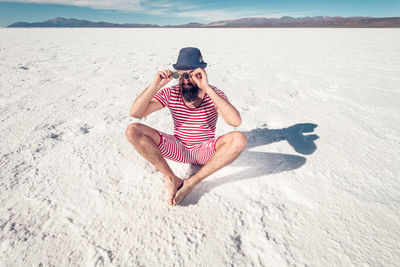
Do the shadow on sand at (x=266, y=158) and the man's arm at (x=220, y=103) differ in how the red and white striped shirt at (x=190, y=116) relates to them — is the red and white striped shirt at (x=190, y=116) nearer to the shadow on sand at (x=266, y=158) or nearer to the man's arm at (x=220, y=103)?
the man's arm at (x=220, y=103)

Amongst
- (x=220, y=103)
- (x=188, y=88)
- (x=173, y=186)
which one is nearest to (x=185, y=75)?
(x=188, y=88)

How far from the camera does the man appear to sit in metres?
1.48

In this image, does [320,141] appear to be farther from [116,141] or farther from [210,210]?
[116,141]

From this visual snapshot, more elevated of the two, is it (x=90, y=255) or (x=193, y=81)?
(x=193, y=81)

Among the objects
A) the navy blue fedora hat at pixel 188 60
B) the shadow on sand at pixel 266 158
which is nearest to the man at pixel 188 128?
the navy blue fedora hat at pixel 188 60

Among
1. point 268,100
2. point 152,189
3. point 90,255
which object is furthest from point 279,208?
point 268,100

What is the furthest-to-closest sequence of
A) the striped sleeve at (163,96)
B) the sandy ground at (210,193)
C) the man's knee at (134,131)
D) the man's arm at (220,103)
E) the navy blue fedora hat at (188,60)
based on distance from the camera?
the striped sleeve at (163,96) → the navy blue fedora hat at (188,60) → the man's arm at (220,103) → the man's knee at (134,131) → the sandy ground at (210,193)

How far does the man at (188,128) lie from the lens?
4.86ft

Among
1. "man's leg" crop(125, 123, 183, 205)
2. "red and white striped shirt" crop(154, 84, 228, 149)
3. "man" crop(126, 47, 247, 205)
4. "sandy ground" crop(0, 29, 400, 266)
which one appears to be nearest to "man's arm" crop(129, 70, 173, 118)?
"man" crop(126, 47, 247, 205)

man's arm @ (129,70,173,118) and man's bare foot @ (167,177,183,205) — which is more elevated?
man's arm @ (129,70,173,118)

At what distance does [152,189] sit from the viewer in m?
1.67

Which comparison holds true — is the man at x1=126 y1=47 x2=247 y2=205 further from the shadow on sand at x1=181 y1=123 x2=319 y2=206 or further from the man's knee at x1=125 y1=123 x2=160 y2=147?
the shadow on sand at x1=181 y1=123 x2=319 y2=206

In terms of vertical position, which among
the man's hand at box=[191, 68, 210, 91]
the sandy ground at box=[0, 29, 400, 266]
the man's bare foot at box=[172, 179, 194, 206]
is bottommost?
the sandy ground at box=[0, 29, 400, 266]

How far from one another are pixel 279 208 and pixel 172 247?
82 cm
